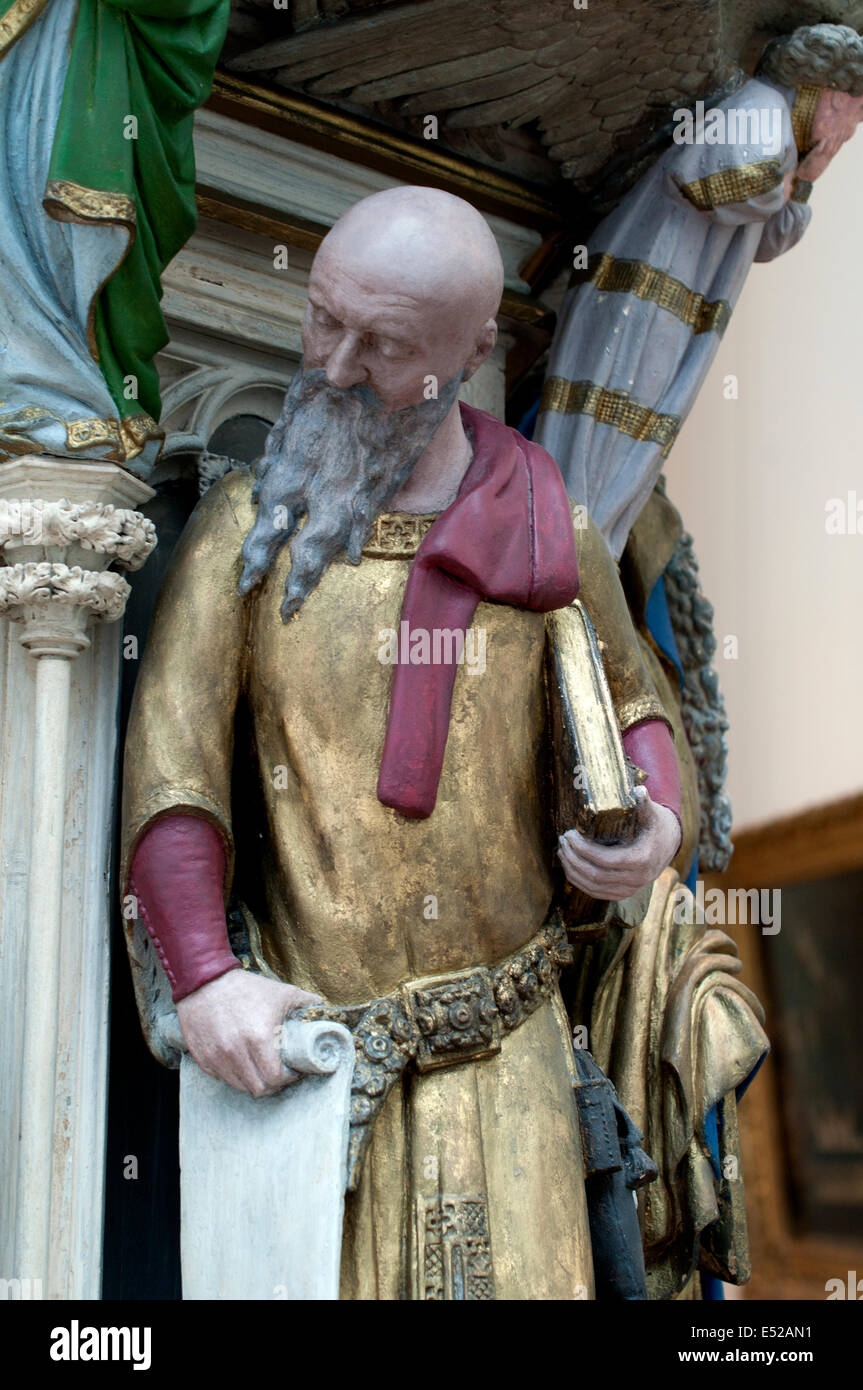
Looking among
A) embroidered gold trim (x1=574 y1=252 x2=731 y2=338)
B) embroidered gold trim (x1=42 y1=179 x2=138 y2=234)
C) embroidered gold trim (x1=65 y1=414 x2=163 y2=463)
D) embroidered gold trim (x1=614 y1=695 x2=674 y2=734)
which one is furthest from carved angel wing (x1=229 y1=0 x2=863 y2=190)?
embroidered gold trim (x1=614 y1=695 x2=674 y2=734)

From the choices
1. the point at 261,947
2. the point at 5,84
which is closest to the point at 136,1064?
the point at 261,947

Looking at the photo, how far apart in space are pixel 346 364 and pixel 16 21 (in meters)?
0.52

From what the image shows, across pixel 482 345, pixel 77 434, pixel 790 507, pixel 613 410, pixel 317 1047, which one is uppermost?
pixel 790 507

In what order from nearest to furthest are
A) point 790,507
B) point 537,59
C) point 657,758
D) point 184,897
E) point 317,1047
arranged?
point 317,1047, point 184,897, point 657,758, point 537,59, point 790,507

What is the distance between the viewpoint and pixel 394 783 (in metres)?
2.11

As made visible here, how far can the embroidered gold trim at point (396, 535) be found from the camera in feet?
7.21

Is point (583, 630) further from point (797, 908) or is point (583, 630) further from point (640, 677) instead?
point (797, 908)

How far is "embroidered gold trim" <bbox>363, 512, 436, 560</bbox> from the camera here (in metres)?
2.20

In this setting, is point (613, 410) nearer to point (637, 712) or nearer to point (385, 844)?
point (637, 712)

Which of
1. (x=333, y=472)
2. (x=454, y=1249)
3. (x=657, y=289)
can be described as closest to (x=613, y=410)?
(x=657, y=289)

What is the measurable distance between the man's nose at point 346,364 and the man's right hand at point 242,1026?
0.61 meters

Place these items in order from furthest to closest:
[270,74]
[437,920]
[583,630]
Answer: [270,74] → [583,630] → [437,920]

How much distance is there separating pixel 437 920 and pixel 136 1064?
1.52 feet

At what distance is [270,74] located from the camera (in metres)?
2.64
